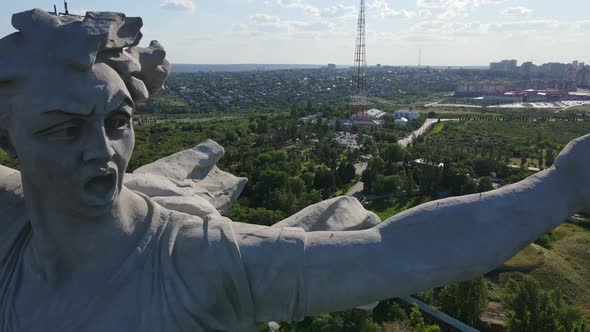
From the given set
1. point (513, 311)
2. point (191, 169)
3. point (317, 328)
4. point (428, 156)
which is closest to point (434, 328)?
point (513, 311)

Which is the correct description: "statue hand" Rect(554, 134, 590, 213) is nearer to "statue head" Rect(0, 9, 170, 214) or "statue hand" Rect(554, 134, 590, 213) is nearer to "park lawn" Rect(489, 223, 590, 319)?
"statue head" Rect(0, 9, 170, 214)

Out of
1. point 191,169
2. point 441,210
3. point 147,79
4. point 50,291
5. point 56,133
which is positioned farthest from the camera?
point 191,169

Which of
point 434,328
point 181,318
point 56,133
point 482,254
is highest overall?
point 56,133

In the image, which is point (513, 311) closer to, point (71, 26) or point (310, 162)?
point (71, 26)

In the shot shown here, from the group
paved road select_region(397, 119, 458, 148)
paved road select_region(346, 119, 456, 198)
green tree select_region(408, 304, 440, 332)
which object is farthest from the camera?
paved road select_region(397, 119, 458, 148)

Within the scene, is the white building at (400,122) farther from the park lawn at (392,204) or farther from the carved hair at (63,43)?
the carved hair at (63,43)

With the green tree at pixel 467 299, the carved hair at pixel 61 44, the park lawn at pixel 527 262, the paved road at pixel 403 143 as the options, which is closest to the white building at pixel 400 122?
the paved road at pixel 403 143

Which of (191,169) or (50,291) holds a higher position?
(191,169)

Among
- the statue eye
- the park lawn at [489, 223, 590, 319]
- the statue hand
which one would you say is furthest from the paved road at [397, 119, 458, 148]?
the statue eye
